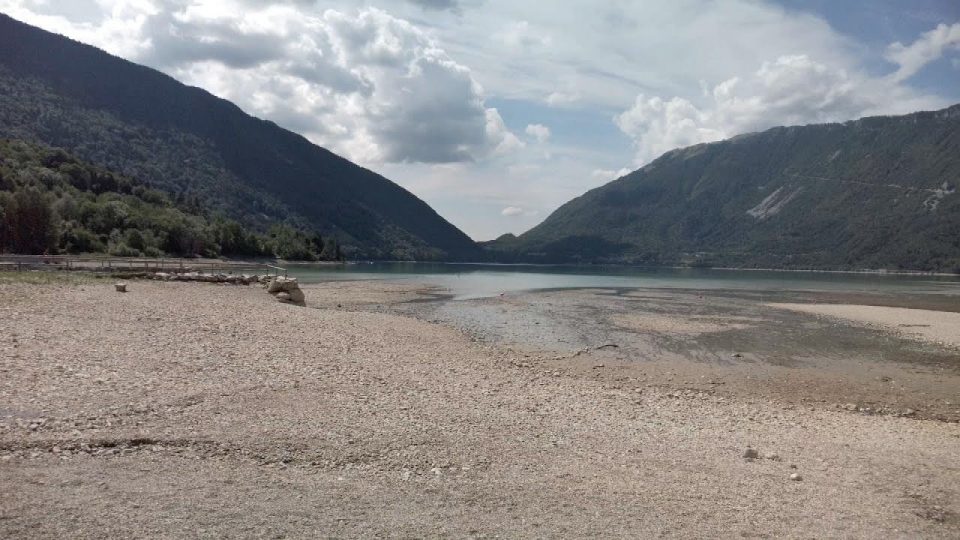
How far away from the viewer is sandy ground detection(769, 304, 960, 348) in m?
32.2

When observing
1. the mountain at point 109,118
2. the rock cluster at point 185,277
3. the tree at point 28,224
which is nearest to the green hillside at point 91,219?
the tree at point 28,224

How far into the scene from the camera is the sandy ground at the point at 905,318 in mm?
32191

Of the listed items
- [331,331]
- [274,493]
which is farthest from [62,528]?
[331,331]

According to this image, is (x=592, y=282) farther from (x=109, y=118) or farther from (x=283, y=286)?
(x=109, y=118)

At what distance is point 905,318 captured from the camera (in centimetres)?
4066

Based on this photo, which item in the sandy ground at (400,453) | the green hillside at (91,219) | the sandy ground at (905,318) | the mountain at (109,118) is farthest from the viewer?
the mountain at (109,118)

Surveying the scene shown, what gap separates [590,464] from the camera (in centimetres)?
945

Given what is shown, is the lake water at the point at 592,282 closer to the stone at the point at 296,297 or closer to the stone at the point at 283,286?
the stone at the point at 283,286

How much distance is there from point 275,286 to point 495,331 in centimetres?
1551

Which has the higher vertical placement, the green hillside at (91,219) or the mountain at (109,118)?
the mountain at (109,118)

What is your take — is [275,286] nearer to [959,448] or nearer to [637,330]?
[637,330]

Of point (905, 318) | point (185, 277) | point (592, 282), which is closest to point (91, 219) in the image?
point (185, 277)

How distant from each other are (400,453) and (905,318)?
43669mm

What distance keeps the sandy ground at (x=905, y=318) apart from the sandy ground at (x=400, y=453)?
2185cm
